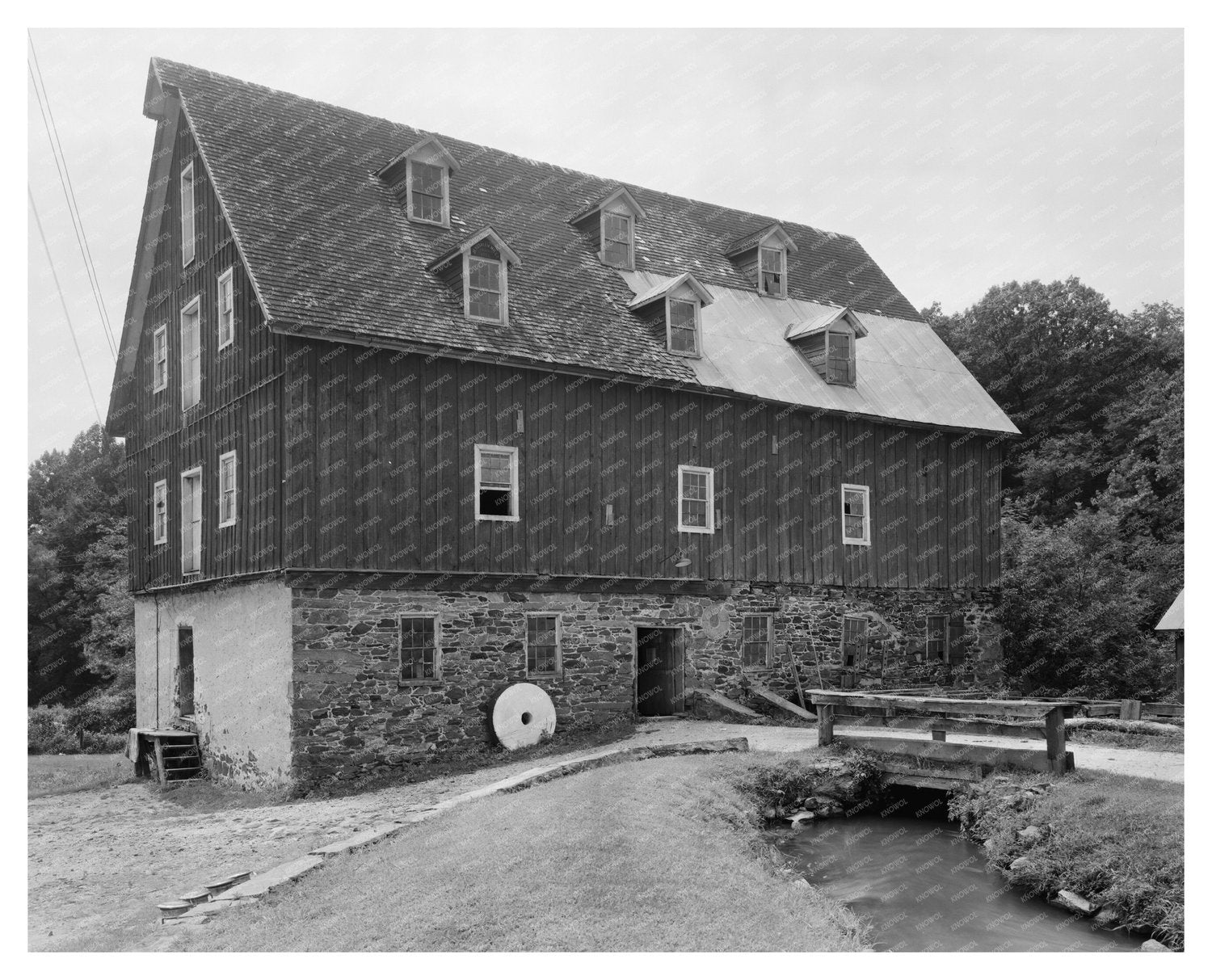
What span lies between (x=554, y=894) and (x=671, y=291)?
45.2 feet

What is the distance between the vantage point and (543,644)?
19422 mm

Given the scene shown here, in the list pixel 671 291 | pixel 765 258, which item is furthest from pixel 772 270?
pixel 671 291

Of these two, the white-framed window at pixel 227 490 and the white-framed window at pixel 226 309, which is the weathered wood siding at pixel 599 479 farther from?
the white-framed window at pixel 226 309

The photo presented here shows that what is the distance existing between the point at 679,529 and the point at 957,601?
742 centimetres

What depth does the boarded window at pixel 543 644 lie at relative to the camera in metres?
19.3

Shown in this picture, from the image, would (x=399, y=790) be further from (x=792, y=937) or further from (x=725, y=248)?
(x=725, y=248)

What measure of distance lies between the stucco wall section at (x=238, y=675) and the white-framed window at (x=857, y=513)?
11.5 meters

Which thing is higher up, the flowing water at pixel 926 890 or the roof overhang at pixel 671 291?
the roof overhang at pixel 671 291

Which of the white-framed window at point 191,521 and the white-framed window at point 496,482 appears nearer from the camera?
the white-framed window at point 496,482

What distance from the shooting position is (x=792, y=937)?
9.00m

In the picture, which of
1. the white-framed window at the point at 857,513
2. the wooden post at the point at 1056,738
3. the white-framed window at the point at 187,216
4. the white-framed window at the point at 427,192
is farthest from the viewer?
the white-framed window at the point at 857,513

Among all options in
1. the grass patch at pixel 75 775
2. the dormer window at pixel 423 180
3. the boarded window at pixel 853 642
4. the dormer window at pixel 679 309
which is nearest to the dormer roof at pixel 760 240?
the dormer window at pixel 679 309

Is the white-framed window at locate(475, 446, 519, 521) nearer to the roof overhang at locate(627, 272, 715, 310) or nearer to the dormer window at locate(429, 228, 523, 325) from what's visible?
the dormer window at locate(429, 228, 523, 325)

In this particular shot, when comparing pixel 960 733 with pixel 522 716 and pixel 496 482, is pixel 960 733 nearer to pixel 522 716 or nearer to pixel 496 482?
pixel 522 716
